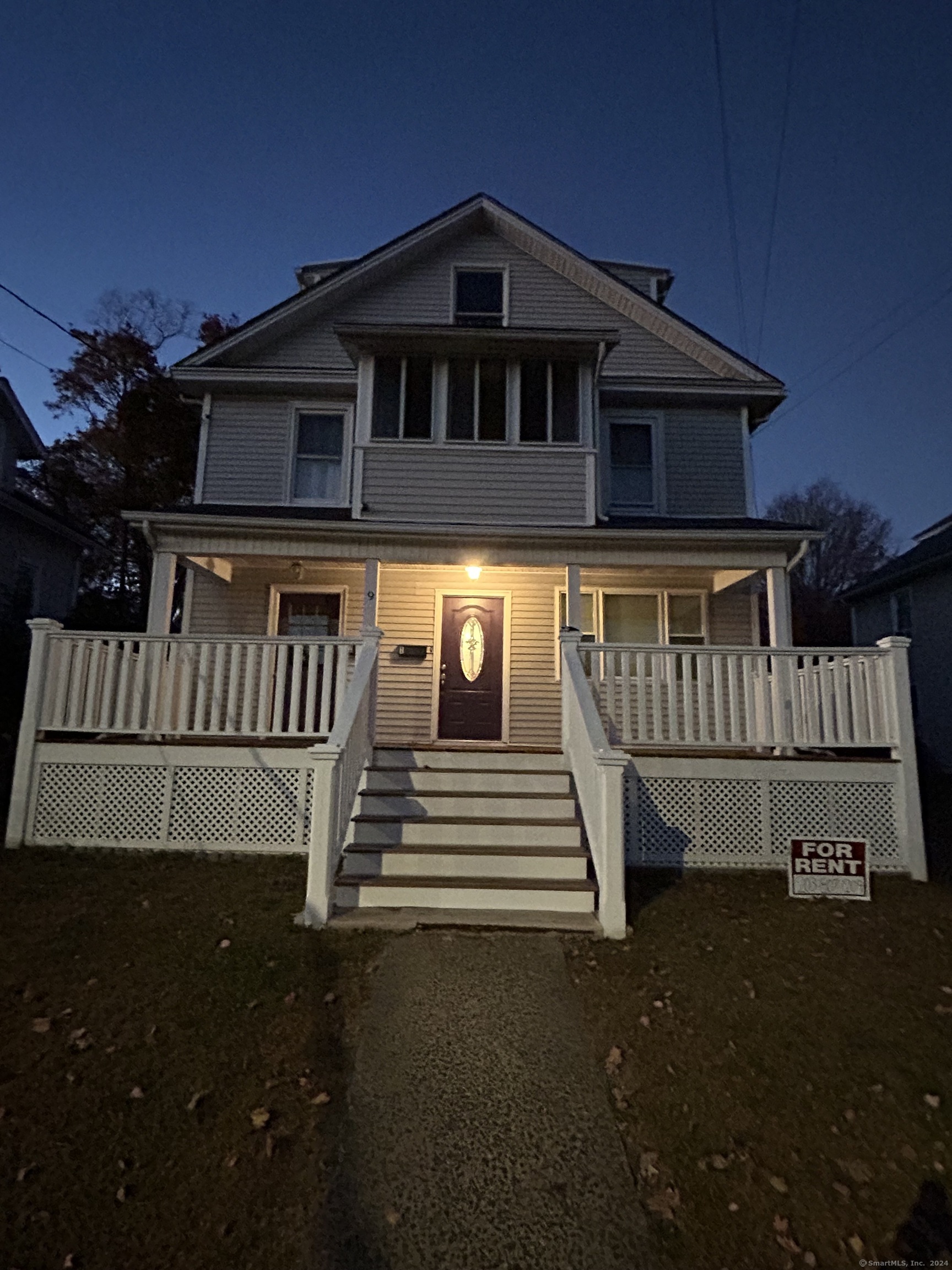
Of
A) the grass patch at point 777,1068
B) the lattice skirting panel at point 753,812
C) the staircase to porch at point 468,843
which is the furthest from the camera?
the lattice skirting panel at point 753,812

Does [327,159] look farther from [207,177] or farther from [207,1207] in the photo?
[207,1207]

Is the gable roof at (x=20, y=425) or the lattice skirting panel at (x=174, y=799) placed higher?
the gable roof at (x=20, y=425)

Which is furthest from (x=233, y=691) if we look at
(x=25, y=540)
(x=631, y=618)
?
(x=25, y=540)

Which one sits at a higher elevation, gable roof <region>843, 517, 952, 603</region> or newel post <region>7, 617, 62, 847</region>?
gable roof <region>843, 517, 952, 603</region>

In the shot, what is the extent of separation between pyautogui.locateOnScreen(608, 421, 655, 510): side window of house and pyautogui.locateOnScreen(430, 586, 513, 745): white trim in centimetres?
238

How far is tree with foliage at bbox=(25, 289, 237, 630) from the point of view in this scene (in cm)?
1823

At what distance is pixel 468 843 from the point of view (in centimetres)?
529

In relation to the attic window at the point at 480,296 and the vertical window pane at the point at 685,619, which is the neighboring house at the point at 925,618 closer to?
the vertical window pane at the point at 685,619

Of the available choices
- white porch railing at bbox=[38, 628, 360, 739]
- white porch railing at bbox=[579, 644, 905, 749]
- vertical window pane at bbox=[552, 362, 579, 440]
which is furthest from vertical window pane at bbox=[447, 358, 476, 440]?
white porch railing at bbox=[579, 644, 905, 749]

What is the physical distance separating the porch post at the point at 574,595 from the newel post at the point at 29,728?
5.46 m

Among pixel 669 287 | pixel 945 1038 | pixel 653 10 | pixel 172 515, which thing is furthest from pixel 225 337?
pixel 653 10

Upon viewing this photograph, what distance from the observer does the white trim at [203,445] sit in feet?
31.8

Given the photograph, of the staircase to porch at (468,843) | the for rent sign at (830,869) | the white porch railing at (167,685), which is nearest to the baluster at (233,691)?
the white porch railing at (167,685)

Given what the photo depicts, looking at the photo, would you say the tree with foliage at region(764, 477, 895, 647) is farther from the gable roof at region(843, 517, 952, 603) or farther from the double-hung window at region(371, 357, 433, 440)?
the double-hung window at region(371, 357, 433, 440)
